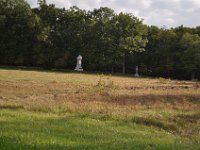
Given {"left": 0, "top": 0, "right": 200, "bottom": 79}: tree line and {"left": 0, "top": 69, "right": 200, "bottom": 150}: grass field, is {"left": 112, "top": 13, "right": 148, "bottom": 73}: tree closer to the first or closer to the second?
{"left": 0, "top": 0, "right": 200, "bottom": 79}: tree line

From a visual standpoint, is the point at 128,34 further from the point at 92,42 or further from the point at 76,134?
the point at 76,134

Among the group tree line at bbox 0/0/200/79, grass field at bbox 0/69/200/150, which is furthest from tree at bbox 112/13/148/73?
grass field at bbox 0/69/200/150

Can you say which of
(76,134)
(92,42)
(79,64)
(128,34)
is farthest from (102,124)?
(128,34)

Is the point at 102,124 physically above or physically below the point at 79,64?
below

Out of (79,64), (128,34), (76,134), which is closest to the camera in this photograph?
(76,134)

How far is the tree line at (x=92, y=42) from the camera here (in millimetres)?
76875

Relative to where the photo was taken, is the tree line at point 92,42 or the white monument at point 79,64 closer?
the white monument at point 79,64

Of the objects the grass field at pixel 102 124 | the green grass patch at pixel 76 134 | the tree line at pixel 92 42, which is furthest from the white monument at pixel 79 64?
the green grass patch at pixel 76 134

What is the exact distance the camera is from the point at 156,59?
266ft

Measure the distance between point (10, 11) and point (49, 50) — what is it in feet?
29.1

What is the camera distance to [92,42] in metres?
79.7

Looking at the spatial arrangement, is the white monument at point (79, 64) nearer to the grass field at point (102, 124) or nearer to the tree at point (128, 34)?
the tree at point (128, 34)

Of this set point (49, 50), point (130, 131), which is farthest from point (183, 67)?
point (130, 131)

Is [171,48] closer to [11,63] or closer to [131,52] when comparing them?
[131,52]
